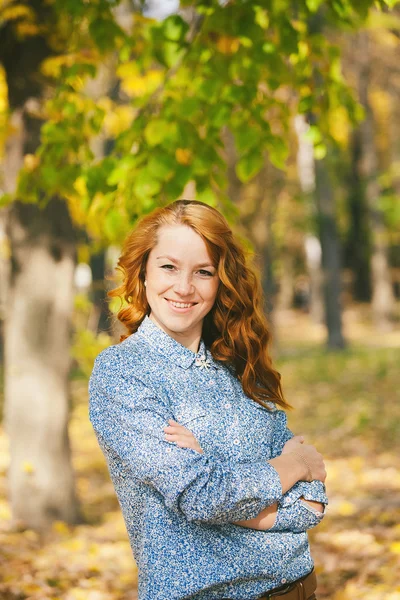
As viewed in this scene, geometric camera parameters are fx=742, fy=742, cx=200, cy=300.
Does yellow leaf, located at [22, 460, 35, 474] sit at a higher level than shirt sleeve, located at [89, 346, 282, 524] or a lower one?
higher

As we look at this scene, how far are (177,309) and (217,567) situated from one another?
0.72m

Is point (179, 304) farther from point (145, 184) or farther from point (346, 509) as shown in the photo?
point (346, 509)

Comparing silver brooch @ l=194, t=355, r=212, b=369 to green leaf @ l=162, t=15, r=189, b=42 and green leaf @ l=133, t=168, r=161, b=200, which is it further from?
green leaf @ l=162, t=15, r=189, b=42

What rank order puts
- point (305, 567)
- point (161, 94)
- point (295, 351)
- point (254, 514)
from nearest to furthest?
point (254, 514) < point (305, 567) < point (161, 94) < point (295, 351)

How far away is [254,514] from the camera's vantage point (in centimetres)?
195

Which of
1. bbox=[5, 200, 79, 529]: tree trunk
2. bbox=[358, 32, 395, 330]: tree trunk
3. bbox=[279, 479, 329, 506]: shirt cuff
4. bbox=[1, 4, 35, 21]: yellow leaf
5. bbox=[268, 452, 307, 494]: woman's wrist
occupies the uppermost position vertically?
bbox=[358, 32, 395, 330]: tree trunk

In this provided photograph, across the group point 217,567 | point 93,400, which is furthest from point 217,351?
point 217,567

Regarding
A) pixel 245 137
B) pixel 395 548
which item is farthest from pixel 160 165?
pixel 395 548

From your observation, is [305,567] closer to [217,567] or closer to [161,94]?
[217,567]

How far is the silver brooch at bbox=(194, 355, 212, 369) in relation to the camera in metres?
2.22

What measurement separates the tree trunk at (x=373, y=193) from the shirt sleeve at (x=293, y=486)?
15730mm

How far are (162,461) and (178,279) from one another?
562 millimetres

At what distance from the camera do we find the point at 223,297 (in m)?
2.36

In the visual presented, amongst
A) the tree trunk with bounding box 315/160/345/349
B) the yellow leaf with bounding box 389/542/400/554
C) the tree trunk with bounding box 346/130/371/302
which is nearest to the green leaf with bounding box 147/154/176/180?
the yellow leaf with bounding box 389/542/400/554
